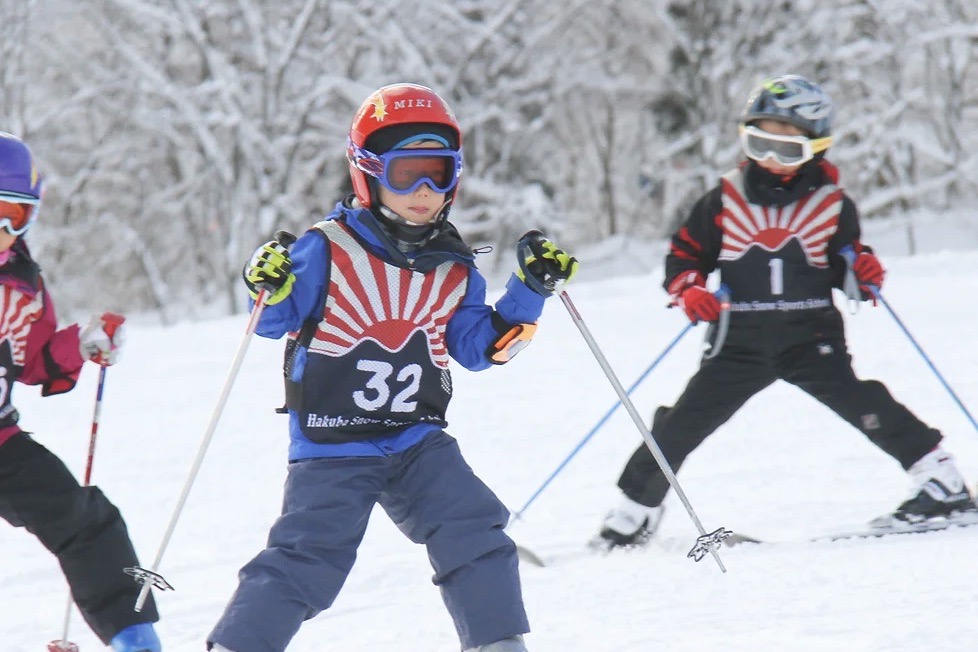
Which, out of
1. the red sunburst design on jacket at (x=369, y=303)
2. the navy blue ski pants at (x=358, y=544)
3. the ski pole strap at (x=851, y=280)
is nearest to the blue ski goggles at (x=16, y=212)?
the red sunburst design on jacket at (x=369, y=303)

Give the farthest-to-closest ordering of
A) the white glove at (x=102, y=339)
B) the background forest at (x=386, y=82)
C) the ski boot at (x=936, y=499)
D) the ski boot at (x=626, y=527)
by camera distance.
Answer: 1. the background forest at (x=386, y=82)
2. the ski boot at (x=626, y=527)
3. the ski boot at (x=936, y=499)
4. the white glove at (x=102, y=339)

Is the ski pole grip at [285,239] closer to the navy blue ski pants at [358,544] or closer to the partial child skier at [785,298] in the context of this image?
the navy blue ski pants at [358,544]

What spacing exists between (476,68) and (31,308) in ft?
61.0

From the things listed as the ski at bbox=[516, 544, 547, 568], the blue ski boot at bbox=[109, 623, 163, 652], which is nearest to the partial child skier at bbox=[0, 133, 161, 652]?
the blue ski boot at bbox=[109, 623, 163, 652]

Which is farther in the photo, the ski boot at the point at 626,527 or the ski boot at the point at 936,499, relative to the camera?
the ski boot at the point at 626,527

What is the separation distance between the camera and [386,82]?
19.9 meters

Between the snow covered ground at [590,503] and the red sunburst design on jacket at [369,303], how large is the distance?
0.92 m

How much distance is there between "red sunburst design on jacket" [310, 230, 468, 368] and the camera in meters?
2.93

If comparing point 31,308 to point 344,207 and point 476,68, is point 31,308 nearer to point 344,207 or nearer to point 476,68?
point 344,207

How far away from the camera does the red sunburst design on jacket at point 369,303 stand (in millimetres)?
2934

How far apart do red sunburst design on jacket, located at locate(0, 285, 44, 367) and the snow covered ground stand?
100 centimetres

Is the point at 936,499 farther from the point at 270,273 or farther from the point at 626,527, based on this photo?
the point at 270,273

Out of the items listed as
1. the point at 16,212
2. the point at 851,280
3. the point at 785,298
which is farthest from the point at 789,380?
the point at 16,212

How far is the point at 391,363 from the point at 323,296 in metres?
0.24
